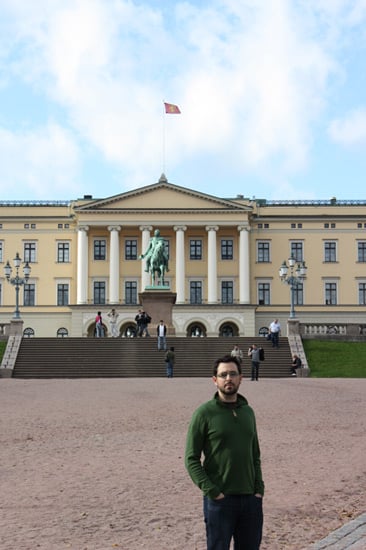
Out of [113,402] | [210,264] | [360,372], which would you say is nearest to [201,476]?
[113,402]

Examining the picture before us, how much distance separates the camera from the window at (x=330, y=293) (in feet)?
266

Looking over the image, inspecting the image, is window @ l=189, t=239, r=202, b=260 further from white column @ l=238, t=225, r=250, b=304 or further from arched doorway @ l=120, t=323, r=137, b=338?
arched doorway @ l=120, t=323, r=137, b=338

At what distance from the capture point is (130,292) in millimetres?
80500

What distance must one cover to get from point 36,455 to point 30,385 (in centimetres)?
1933

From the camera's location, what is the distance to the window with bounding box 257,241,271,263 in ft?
269

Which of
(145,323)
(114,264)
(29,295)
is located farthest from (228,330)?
(145,323)

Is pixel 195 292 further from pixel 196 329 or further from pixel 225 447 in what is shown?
pixel 225 447

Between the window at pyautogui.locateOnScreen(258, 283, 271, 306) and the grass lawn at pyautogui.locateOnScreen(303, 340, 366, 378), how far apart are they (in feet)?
105

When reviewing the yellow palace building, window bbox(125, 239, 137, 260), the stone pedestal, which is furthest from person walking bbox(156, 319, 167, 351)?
window bbox(125, 239, 137, 260)

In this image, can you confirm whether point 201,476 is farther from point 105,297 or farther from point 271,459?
point 105,297

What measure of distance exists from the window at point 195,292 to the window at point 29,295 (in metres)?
15.6

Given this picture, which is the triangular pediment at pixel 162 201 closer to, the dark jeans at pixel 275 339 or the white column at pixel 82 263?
the white column at pixel 82 263

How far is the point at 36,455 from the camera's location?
1355cm

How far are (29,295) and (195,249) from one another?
56.6 feet
